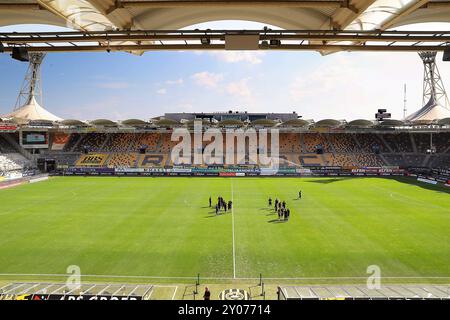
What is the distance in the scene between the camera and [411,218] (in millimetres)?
25297

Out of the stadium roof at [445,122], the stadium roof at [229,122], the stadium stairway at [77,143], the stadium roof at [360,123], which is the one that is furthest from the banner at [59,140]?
the stadium roof at [445,122]

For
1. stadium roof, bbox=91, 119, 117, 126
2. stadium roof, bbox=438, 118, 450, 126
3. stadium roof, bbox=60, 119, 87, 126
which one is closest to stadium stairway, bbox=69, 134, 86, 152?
stadium roof, bbox=60, 119, 87, 126

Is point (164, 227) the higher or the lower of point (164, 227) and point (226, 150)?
the lower

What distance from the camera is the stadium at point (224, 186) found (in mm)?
6367

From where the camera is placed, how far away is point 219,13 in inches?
247

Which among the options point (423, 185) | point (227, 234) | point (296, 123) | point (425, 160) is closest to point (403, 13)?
point (227, 234)

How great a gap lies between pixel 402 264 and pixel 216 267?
9544 mm

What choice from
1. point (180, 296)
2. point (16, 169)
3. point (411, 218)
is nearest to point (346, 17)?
point (180, 296)

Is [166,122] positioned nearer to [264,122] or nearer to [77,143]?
[77,143]

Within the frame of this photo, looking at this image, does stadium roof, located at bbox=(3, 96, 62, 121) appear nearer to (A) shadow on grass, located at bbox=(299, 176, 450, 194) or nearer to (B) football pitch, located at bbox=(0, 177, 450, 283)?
(B) football pitch, located at bbox=(0, 177, 450, 283)

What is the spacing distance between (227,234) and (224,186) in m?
19.2

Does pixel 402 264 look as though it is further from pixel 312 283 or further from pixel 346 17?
pixel 346 17

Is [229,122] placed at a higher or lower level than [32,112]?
lower

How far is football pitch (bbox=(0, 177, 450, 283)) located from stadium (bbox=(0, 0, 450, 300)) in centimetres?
14
